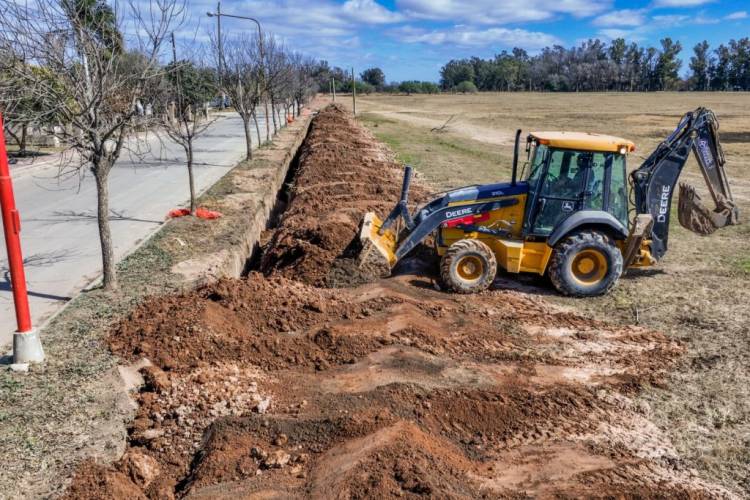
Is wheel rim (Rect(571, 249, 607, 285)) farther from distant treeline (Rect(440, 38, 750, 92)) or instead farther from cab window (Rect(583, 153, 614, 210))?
distant treeline (Rect(440, 38, 750, 92))

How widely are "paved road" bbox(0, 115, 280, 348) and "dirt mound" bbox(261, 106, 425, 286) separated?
2.90 meters

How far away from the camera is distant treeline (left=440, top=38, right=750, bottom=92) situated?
123 metres

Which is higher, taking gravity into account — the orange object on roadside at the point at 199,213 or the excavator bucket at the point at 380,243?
the excavator bucket at the point at 380,243

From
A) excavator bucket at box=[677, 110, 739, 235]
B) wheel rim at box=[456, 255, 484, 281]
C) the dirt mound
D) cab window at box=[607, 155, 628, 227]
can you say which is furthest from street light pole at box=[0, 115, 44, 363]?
excavator bucket at box=[677, 110, 739, 235]

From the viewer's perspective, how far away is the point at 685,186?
993cm

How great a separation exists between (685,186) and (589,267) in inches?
92.6

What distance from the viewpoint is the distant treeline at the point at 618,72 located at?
12256 cm

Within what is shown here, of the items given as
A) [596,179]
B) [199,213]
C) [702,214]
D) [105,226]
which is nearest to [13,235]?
[105,226]

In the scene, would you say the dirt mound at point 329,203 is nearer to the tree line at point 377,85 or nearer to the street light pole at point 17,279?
the street light pole at point 17,279

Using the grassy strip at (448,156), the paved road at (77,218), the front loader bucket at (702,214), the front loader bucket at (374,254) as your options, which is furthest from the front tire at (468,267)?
the grassy strip at (448,156)

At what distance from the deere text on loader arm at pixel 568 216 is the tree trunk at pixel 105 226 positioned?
3.74m

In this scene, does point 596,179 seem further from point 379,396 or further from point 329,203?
point 329,203

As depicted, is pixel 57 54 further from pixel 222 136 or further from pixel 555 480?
pixel 222 136

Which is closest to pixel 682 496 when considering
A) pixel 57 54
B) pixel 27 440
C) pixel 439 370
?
pixel 439 370
